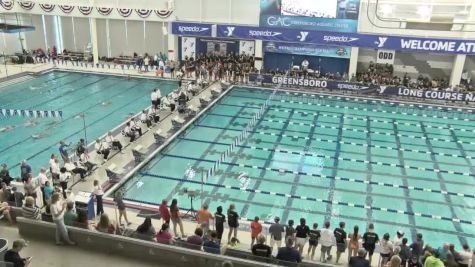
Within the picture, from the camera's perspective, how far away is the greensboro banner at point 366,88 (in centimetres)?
2139

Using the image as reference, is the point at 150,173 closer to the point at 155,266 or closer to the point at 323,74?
the point at 155,266

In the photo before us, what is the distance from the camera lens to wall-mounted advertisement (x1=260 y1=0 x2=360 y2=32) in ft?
76.5

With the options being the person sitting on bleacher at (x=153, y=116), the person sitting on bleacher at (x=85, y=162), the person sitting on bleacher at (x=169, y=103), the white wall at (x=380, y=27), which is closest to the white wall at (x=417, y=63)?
the white wall at (x=380, y=27)

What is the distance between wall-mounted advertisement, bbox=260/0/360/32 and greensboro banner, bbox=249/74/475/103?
3.09 m

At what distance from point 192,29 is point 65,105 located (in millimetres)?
9294

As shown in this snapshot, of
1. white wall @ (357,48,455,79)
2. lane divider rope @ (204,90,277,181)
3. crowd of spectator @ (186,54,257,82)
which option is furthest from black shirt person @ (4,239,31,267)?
white wall @ (357,48,455,79)

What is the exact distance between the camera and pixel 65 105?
63.7 ft

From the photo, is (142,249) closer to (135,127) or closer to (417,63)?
(135,127)

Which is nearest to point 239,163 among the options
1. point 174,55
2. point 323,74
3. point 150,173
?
point 150,173

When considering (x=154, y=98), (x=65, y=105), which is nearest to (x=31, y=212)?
(x=154, y=98)

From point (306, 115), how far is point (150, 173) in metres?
8.45

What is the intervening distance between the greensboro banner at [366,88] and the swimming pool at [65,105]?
212 inches

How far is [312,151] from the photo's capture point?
1520 centimetres

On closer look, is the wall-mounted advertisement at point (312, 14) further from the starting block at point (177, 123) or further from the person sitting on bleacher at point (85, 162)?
the person sitting on bleacher at point (85, 162)
